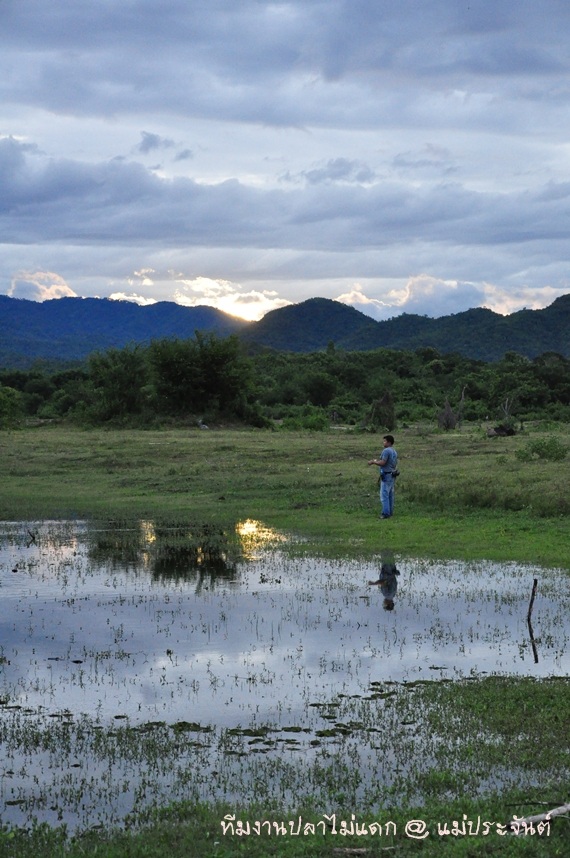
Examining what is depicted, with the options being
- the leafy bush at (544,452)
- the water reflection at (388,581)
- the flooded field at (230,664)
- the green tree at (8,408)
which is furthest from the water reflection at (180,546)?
the green tree at (8,408)

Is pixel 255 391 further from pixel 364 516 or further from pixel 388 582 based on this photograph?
pixel 388 582

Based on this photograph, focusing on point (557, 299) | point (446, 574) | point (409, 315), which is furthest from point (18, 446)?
point (409, 315)

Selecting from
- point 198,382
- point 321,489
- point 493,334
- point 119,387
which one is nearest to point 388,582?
point 321,489

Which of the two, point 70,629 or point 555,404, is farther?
point 555,404

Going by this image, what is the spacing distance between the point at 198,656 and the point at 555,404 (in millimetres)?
57284

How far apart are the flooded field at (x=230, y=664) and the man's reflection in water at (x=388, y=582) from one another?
64mm

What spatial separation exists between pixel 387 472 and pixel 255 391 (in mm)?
35849

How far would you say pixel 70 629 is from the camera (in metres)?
→ 12.8

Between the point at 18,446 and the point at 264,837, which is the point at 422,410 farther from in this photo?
the point at 264,837

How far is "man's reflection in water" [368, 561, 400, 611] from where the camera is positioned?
14320 mm

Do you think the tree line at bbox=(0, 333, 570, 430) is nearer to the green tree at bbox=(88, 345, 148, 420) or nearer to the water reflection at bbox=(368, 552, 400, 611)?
the green tree at bbox=(88, 345, 148, 420)

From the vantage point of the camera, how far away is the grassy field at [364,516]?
655 centimetres

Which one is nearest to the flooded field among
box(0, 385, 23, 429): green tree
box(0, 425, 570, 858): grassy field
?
box(0, 425, 570, 858): grassy field

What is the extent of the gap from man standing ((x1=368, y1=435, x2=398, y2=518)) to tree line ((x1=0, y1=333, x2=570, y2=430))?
2577 centimetres
